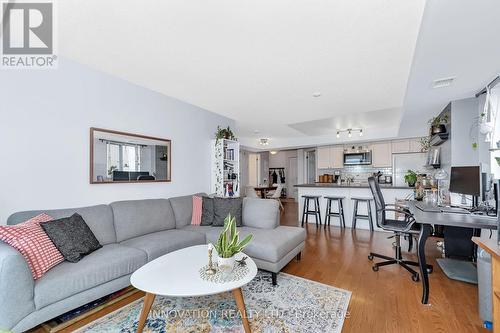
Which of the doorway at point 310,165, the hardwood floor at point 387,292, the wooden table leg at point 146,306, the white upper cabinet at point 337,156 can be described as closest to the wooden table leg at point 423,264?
the hardwood floor at point 387,292

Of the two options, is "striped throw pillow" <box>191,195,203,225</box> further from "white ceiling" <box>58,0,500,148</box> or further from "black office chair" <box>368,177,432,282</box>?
"black office chair" <box>368,177,432,282</box>

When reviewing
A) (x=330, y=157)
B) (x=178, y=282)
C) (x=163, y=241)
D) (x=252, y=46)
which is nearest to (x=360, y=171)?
(x=330, y=157)

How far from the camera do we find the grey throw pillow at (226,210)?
10.6 ft

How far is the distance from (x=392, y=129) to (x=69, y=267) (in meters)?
6.69

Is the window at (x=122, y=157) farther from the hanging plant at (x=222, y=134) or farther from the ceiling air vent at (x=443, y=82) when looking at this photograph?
the ceiling air vent at (x=443, y=82)

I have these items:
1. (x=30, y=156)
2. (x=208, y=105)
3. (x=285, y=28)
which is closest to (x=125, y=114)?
(x=30, y=156)

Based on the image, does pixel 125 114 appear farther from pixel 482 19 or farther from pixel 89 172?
pixel 482 19

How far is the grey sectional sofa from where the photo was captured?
149 centimetres

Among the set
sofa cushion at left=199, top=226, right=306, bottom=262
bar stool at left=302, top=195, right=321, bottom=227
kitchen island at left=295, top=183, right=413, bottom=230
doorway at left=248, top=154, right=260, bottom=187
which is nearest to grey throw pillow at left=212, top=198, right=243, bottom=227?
sofa cushion at left=199, top=226, right=306, bottom=262

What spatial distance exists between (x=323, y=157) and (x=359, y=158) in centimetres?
106

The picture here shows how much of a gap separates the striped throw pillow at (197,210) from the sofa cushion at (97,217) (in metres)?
1.11

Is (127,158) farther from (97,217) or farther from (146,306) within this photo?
(146,306)

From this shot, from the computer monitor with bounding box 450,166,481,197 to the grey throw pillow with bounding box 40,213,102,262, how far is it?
398 cm

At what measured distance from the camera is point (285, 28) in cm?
187
